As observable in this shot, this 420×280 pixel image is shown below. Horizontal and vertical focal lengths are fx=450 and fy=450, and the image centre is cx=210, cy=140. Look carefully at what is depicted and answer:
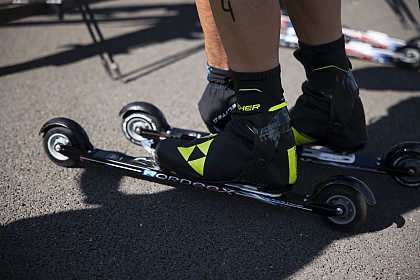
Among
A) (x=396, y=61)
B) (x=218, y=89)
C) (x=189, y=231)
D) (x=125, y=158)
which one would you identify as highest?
(x=218, y=89)

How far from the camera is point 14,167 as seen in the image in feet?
7.19

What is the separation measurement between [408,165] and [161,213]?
43.8 inches

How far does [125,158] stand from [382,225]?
115 centimetres

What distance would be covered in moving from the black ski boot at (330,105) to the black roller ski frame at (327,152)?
78mm

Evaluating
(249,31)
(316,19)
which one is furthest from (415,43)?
(249,31)

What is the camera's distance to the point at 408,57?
10.6 ft

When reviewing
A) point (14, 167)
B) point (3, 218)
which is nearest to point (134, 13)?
point (14, 167)

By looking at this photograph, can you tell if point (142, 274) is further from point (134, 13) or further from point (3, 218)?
point (134, 13)

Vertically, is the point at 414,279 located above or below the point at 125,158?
below

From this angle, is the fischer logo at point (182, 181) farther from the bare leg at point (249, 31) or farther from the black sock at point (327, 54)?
the black sock at point (327, 54)

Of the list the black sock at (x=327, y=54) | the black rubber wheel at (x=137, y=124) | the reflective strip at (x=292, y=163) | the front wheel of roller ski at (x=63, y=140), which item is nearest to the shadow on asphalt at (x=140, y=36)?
the black rubber wheel at (x=137, y=124)

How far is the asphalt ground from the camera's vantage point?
1628 millimetres

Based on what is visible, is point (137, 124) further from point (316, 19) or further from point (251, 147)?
point (316, 19)

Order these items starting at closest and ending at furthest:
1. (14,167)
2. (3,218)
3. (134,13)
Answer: (3,218) < (14,167) < (134,13)
